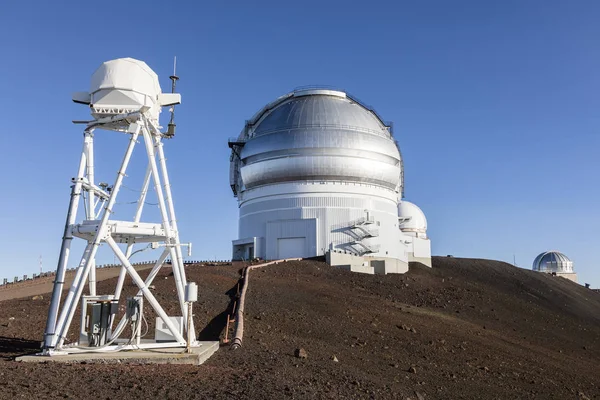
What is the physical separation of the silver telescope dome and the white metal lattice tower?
2869cm

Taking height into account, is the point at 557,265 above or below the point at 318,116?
below

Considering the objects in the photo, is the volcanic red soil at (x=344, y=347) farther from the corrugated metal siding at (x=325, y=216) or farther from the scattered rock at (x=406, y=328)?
the corrugated metal siding at (x=325, y=216)

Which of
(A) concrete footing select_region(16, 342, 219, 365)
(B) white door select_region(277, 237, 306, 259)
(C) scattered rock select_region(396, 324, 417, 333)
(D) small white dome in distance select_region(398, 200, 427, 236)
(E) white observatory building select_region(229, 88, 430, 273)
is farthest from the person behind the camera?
(D) small white dome in distance select_region(398, 200, 427, 236)

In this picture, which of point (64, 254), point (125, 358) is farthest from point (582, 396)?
point (64, 254)

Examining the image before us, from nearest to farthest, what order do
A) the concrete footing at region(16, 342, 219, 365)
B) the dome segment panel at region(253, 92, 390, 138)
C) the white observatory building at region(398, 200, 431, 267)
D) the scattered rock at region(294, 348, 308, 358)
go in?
the concrete footing at region(16, 342, 219, 365) < the scattered rock at region(294, 348, 308, 358) < the dome segment panel at region(253, 92, 390, 138) < the white observatory building at region(398, 200, 431, 267)

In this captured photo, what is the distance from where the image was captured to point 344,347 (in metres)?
18.1

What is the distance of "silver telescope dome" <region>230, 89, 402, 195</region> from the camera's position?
44906mm

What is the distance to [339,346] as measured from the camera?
59.4ft

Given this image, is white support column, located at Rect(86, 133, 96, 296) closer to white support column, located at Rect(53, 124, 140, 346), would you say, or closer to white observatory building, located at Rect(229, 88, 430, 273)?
white support column, located at Rect(53, 124, 140, 346)

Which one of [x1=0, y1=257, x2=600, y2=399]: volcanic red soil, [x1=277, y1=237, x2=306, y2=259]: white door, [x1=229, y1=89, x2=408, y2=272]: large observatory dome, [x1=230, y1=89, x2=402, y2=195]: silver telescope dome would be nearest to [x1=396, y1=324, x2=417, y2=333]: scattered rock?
[x1=0, y1=257, x2=600, y2=399]: volcanic red soil

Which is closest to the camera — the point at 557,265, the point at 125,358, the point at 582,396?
the point at 125,358

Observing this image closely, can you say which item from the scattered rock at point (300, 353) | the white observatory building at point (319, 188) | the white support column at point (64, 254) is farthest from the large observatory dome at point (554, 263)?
the white support column at point (64, 254)

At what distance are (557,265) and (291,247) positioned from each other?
55594 mm

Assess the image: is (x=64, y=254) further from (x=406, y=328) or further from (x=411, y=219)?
(x=411, y=219)
